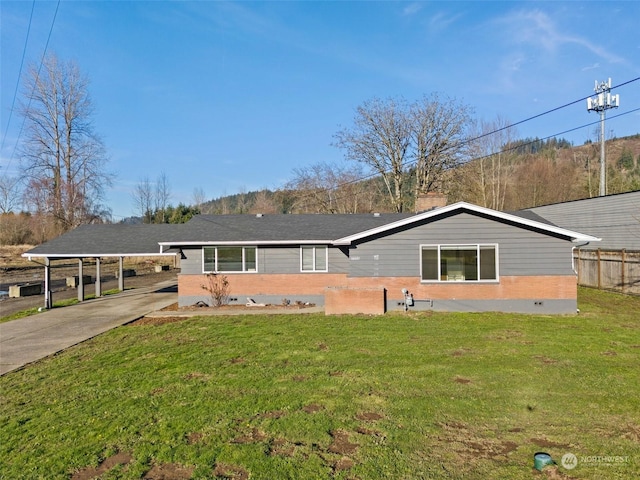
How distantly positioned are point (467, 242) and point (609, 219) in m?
Answer: 11.6

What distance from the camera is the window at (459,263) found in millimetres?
13656

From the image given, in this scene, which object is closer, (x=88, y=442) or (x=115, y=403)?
(x=88, y=442)

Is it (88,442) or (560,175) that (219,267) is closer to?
(88,442)

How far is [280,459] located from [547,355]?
646 centimetres

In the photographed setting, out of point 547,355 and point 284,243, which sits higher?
point 284,243

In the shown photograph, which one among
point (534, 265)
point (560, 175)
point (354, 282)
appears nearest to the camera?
point (534, 265)

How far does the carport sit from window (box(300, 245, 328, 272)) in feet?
16.9

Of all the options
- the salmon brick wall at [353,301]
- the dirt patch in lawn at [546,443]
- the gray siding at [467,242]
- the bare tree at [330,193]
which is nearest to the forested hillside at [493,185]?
the bare tree at [330,193]

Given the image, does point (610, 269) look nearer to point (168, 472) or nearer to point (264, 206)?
point (168, 472)

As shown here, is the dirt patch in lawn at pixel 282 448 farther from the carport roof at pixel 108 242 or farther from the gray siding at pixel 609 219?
the gray siding at pixel 609 219

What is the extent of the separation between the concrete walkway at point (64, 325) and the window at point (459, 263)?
34.0 feet

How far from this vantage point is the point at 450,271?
1391cm

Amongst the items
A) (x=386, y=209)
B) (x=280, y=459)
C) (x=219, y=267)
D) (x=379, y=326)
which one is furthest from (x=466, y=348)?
(x=386, y=209)

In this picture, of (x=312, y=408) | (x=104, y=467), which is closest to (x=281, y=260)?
(x=312, y=408)
